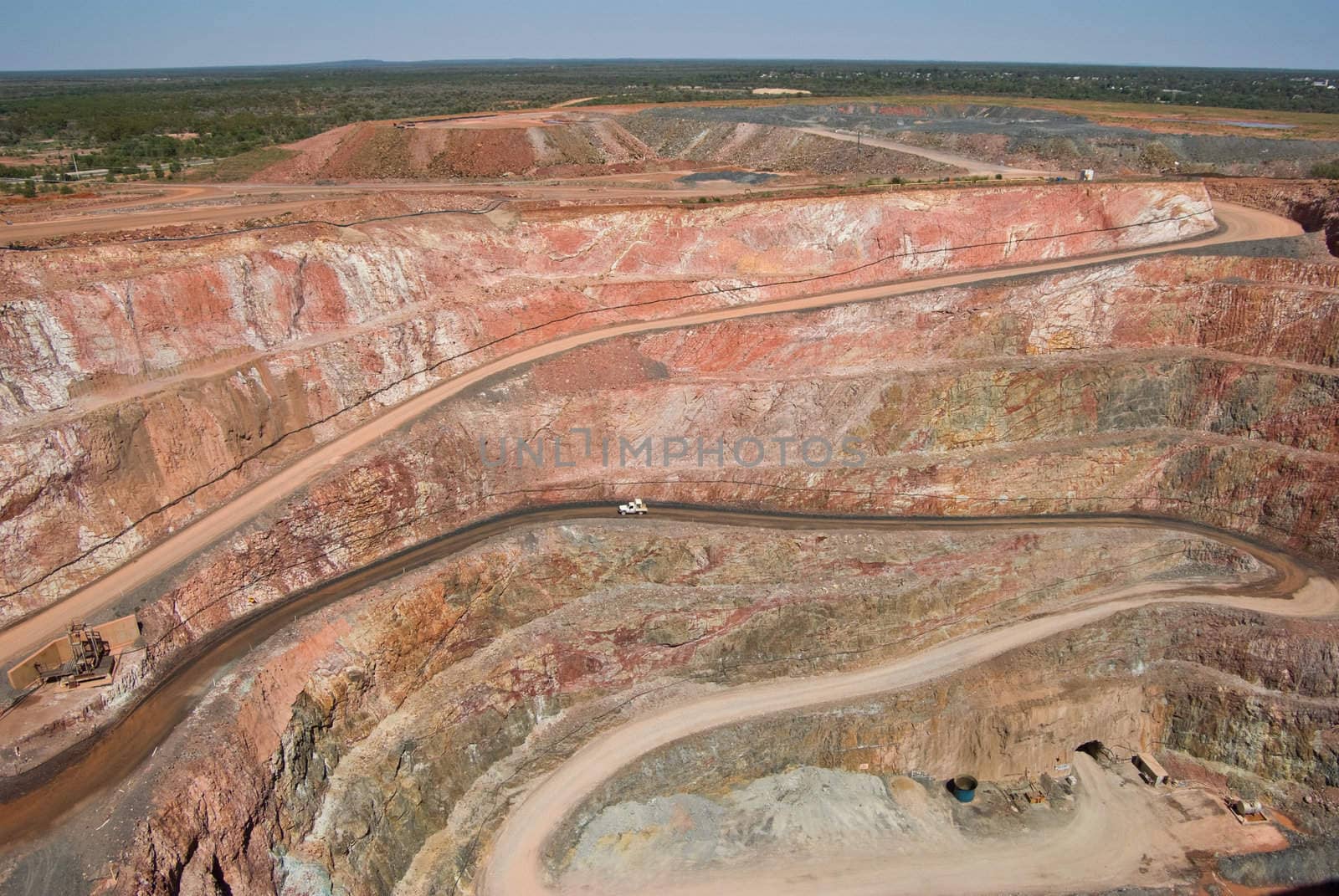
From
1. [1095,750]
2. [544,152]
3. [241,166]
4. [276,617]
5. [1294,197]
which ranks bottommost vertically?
[1095,750]

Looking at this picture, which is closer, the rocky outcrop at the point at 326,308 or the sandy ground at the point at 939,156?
the rocky outcrop at the point at 326,308

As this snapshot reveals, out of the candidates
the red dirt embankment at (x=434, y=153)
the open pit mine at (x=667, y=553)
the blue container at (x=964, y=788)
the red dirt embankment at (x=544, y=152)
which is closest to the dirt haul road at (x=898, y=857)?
the open pit mine at (x=667, y=553)

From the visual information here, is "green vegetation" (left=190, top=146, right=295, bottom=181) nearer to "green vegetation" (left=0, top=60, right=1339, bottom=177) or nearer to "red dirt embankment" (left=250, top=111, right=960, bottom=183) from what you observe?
"red dirt embankment" (left=250, top=111, right=960, bottom=183)

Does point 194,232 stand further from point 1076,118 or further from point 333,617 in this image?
point 1076,118

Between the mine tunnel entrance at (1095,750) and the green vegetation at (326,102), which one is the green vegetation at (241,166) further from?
the mine tunnel entrance at (1095,750)

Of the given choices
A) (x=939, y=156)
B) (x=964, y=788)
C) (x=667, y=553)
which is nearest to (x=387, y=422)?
(x=667, y=553)

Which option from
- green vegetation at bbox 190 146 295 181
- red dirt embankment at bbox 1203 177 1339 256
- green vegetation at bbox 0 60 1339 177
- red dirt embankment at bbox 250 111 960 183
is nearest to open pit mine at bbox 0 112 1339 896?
red dirt embankment at bbox 1203 177 1339 256

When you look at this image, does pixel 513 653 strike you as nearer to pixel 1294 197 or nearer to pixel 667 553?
pixel 667 553
